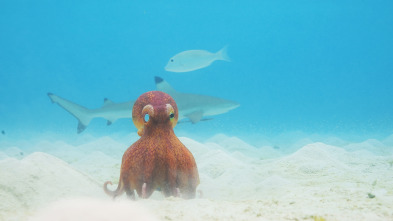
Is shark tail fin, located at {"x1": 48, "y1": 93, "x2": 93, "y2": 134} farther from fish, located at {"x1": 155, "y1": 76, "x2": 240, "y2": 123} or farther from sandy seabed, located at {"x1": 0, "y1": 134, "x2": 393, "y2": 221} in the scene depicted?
fish, located at {"x1": 155, "y1": 76, "x2": 240, "y2": 123}

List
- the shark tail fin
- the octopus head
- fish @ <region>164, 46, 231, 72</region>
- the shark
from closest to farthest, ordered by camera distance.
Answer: the octopus head
the shark tail fin
the shark
fish @ <region>164, 46, 231, 72</region>

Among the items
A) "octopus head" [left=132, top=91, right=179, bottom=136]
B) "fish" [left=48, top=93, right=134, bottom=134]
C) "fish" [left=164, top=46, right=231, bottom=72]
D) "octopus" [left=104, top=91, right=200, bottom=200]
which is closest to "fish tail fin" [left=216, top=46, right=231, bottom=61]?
"fish" [left=164, top=46, right=231, bottom=72]

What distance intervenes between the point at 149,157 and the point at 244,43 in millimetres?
101953

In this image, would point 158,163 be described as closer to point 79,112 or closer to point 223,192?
point 223,192

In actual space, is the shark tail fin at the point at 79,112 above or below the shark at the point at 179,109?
below

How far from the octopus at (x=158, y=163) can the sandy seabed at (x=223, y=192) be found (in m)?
0.16

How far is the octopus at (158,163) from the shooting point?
206 cm

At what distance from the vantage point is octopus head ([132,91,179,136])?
2.26 metres

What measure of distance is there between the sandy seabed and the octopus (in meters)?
0.16

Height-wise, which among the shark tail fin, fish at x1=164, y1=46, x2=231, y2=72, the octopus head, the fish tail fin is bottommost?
the octopus head

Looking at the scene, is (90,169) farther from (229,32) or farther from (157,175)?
(229,32)

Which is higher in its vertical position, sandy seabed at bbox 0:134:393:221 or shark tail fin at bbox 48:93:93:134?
shark tail fin at bbox 48:93:93:134

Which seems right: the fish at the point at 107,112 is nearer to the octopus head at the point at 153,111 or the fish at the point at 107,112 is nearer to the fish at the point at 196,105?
the fish at the point at 196,105

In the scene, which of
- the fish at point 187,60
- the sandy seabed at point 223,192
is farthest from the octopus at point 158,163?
the fish at point 187,60
